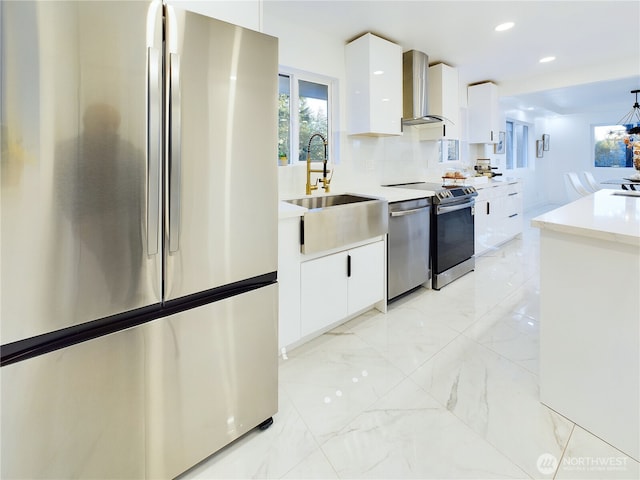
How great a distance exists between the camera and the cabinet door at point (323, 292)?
205 centimetres

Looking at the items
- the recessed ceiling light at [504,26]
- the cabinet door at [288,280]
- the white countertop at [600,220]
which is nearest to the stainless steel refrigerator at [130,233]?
the cabinet door at [288,280]

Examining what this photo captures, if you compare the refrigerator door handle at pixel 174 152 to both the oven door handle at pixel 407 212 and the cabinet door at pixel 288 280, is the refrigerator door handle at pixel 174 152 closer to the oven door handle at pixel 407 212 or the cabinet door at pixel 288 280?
the cabinet door at pixel 288 280

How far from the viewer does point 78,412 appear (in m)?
0.98

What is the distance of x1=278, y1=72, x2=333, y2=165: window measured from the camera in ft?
9.52

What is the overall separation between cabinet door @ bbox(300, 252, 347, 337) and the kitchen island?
116 cm

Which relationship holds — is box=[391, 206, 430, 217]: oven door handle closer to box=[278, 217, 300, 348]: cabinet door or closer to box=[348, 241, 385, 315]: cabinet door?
box=[348, 241, 385, 315]: cabinet door

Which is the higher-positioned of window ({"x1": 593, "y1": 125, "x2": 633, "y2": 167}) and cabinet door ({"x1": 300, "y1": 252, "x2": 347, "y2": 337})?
window ({"x1": 593, "y1": 125, "x2": 633, "y2": 167})

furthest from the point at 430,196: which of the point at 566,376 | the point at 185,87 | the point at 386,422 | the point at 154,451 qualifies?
the point at 154,451

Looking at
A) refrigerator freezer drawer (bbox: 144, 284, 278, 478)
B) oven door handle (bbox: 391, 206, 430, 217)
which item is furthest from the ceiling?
refrigerator freezer drawer (bbox: 144, 284, 278, 478)

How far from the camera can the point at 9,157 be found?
0.82 meters

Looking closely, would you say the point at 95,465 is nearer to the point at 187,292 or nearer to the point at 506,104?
the point at 187,292

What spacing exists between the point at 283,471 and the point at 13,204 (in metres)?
1.30

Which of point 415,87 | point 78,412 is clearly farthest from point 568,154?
point 78,412

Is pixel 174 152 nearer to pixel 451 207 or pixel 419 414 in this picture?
pixel 419 414
